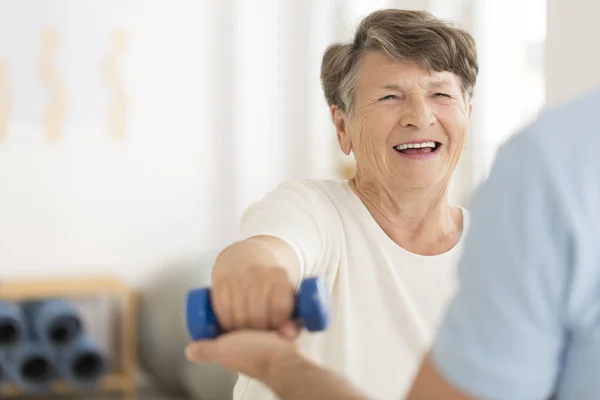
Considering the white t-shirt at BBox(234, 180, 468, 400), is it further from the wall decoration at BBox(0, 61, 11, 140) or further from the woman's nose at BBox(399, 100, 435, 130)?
the wall decoration at BBox(0, 61, 11, 140)

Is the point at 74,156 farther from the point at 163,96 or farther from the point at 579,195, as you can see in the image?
the point at 579,195

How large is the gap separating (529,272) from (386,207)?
3.73ft

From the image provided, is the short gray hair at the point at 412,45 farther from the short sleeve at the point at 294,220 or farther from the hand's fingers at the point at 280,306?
the hand's fingers at the point at 280,306

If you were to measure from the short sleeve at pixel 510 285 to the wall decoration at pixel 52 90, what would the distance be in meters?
4.10

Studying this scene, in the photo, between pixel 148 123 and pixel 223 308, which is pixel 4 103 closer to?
pixel 148 123

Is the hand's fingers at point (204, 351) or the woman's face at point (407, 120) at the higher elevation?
the woman's face at point (407, 120)

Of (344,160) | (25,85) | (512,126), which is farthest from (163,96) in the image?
(512,126)

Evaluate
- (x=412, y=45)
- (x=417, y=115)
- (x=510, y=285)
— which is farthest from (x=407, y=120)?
(x=510, y=285)

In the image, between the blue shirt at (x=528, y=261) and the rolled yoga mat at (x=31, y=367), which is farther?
the rolled yoga mat at (x=31, y=367)

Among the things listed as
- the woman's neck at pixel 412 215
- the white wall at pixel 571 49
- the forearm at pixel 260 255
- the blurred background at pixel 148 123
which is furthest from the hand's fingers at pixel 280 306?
the blurred background at pixel 148 123

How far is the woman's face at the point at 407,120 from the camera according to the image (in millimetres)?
1766

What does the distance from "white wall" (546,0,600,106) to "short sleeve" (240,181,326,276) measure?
1070 millimetres

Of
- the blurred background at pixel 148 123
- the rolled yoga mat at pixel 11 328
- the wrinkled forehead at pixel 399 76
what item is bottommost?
the rolled yoga mat at pixel 11 328

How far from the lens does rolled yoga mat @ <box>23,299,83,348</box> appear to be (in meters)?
4.07
